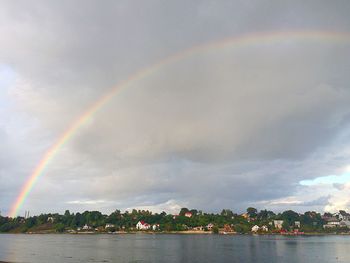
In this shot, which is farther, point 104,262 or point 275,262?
point 275,262

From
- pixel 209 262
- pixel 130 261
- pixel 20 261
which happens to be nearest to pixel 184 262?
pixel 209 262

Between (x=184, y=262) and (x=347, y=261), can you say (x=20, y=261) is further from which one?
(x=347, y=261)

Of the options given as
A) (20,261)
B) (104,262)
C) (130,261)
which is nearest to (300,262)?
(130,261)

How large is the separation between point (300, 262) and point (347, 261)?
1486 cm

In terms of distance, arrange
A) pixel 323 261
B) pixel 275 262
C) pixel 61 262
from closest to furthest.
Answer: pixel 61 262, pixel 275 262, pixel 323 261

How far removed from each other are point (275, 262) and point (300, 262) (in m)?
7.47

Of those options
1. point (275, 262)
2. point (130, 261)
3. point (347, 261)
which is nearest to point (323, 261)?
point (347, 261)

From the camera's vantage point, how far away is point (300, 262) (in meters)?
88.0

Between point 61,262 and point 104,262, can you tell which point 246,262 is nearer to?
point 104,262

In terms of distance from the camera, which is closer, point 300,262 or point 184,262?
point 184,262

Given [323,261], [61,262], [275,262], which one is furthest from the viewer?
[323,261]

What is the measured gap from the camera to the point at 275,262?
8531 centimetres

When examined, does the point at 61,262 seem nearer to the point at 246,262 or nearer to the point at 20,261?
the point at 20,261

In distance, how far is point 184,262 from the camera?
266ft
